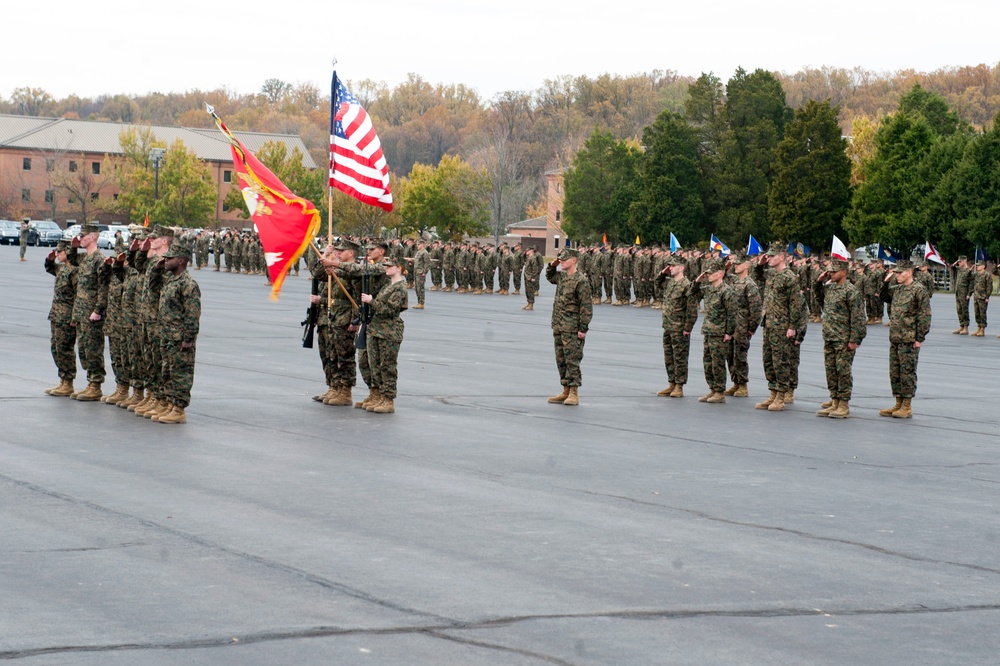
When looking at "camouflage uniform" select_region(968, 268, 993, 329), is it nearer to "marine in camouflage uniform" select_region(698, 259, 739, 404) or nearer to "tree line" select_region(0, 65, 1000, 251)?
"marine in camouflage uniform" select_region(698, 259, 739, 404)

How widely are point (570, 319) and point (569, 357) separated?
0.52m

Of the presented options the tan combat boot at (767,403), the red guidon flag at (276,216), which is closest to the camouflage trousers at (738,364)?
the tan combat boot at (767,403)

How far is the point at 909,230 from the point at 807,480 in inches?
2227

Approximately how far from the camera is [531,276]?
41.6 metres

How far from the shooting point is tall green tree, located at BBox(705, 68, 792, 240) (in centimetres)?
6831

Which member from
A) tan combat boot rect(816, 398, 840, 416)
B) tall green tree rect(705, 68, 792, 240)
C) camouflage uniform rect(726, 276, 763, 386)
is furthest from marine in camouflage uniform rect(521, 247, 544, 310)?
tall green tree rect(705, 68, 792, 240)

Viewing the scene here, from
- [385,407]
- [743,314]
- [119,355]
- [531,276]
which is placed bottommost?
[385,407]

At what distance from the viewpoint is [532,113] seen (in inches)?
5866

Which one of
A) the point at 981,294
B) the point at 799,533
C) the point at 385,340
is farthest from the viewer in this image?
the point at 981,294

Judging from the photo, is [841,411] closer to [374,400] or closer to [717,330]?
[717,330]

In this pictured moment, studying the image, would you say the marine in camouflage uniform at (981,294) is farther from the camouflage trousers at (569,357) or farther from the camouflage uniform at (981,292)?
the camouflage trousers at (569,357)

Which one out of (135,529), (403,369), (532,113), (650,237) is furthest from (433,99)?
(135,529)

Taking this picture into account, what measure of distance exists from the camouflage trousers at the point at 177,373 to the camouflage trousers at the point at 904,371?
818cm

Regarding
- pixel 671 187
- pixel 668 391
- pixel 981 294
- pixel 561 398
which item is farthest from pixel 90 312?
pixel 671 187
